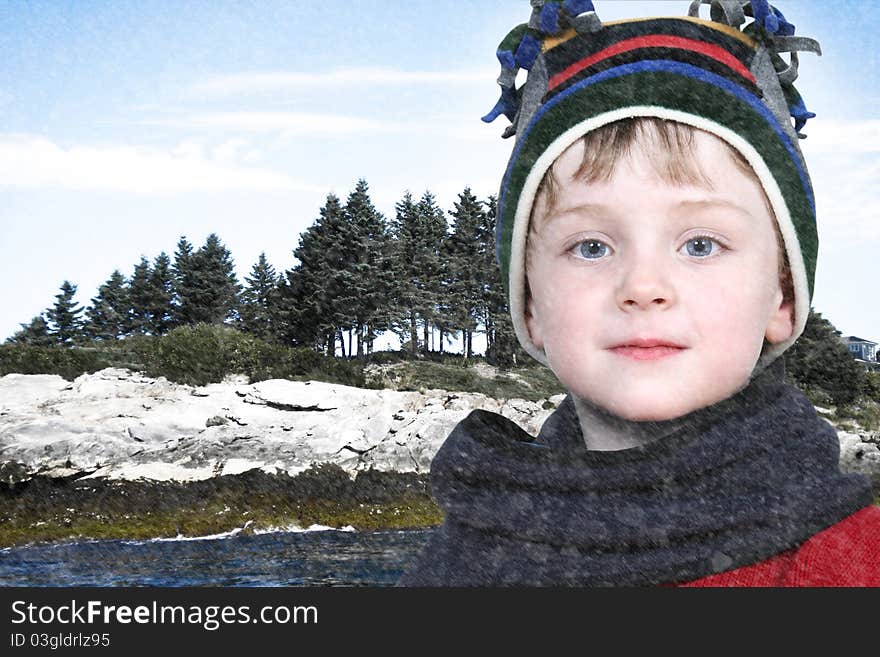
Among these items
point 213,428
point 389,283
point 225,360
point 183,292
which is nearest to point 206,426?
point 213,428

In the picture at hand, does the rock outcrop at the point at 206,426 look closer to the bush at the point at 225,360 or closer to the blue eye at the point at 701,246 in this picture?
the bush at the point at 225,360

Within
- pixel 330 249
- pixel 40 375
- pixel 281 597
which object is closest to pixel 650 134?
pixel 281 597

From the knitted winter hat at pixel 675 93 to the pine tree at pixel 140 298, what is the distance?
47829 mm

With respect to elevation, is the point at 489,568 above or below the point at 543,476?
below

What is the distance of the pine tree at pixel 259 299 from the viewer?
1731 inches

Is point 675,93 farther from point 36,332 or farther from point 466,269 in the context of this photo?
point 36,332

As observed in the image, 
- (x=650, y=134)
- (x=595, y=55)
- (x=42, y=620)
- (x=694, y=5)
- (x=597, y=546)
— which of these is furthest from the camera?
(x=42, y=620)

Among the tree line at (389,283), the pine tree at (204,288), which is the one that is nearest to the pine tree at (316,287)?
the tree line at (389,283)

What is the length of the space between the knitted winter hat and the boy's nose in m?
0.37

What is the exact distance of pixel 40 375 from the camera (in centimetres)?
2342

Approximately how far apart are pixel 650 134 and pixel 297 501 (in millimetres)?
17543

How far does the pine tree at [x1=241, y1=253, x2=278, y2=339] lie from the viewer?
44.0 meters

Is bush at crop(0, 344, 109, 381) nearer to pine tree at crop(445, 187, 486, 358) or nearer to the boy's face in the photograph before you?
pine tree at crop(445, 187, 486, 358)

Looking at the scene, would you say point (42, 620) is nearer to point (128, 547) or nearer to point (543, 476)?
point (543, 476)
